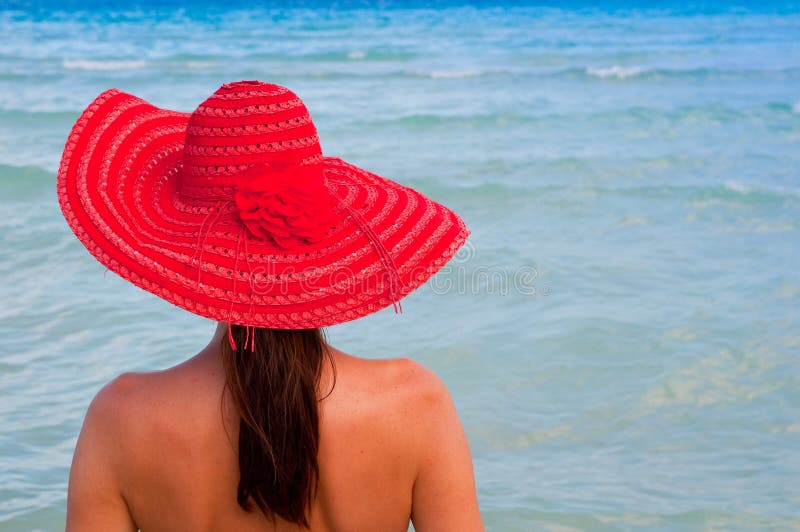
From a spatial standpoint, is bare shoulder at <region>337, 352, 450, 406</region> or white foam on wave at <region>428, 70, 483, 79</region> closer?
bare shoulder at <region>337, 352, 450, 406</region>

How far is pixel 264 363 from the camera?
138 centimetres

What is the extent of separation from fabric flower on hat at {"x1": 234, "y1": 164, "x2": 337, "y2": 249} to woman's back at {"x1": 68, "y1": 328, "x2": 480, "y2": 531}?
0.62 ft

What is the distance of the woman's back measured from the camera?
1.41 metres

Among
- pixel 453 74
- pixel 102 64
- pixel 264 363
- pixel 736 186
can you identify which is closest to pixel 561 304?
pixel 736 186

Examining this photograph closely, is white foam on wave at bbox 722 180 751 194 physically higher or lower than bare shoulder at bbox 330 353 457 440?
lower

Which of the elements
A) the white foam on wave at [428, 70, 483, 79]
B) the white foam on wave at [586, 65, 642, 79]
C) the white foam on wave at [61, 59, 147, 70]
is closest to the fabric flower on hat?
the white foam on wave at [428, 70, 483, 79]

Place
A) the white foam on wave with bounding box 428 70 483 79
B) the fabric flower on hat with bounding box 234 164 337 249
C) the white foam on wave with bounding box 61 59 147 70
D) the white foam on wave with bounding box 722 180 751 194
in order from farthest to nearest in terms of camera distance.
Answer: the white foam on wave with bounding box 61 59 147 70
the white foam on wave with bounding box 428 70 483 79
the white foam on wave with bounding box 722 180 751 194
the fabric flower on hat with bounding box 234 164 337 249

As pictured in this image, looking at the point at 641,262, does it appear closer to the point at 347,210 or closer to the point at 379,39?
the point at 347,210

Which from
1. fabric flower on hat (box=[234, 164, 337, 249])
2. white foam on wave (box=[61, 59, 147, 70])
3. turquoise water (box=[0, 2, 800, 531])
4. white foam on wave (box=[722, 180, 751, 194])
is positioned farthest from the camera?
white foam on wave (box=[61, 59, 147, 70])

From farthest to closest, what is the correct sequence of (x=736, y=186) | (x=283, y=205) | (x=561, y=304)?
(x=736, y=186) < (x=561, y=304) < (x=283, y=205)

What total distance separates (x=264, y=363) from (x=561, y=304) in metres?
3.26

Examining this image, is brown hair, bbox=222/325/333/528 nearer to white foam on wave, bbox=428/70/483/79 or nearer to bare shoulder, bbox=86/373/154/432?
bare shoulder, bbox=86/373/154/432

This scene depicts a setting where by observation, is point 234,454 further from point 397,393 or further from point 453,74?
point 453,74

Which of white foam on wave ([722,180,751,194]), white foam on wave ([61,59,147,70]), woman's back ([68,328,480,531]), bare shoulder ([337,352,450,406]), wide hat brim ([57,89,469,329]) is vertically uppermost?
wide hat brim ([57,89,469,329])
